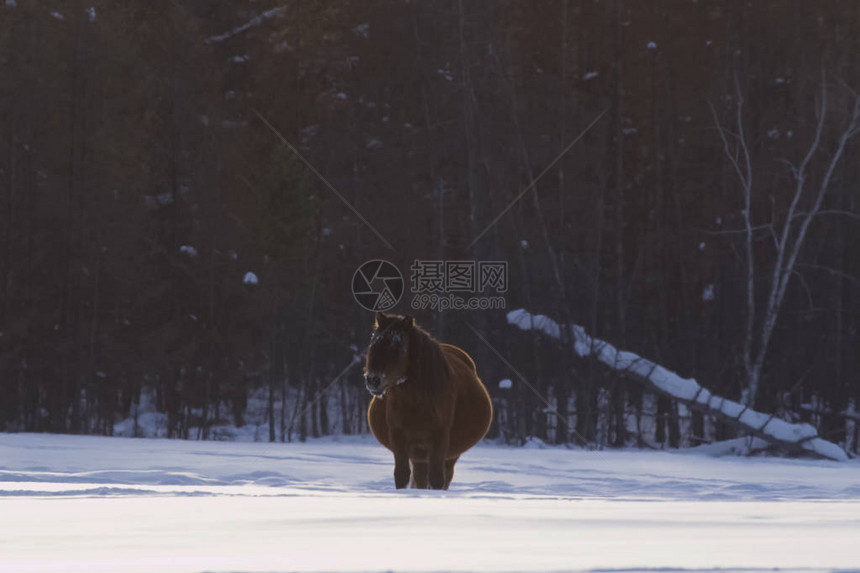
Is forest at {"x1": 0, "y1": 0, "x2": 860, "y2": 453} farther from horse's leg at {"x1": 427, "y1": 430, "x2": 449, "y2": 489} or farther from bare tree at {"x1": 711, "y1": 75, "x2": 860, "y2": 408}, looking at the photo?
horse's leg at {"x1": 427, "y1": 430, "x2": 449, "y2": 489}

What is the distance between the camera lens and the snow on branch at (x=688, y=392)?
2009 centimetres

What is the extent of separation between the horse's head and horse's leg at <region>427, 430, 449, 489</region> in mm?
611

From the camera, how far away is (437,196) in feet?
77.8

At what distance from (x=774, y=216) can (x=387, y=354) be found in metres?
16.7

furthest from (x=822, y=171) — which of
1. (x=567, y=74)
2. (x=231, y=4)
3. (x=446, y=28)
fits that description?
(x=231, y=4)

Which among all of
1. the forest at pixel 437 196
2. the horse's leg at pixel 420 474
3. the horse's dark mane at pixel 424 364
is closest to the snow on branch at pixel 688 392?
the forest at pixel 437 196

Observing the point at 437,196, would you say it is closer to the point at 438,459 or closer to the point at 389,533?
the point at 438,459

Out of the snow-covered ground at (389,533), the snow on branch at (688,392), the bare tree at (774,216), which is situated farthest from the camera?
the bare tree at (774,216)

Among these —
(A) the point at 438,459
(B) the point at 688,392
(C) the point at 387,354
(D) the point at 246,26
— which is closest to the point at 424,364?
(C) the point at 387,354

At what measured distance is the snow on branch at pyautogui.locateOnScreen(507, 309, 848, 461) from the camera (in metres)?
20.1

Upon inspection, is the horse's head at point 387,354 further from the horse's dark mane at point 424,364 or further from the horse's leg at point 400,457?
the horse's leg at point 400,457

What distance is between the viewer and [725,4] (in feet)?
83.3

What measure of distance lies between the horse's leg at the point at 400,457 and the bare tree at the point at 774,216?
13.5m

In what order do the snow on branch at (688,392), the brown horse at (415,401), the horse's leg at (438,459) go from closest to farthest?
1. the brown horse at (415,401)
2. the horse's leg at (438,459)
3. the snow on branch at (688,392)
